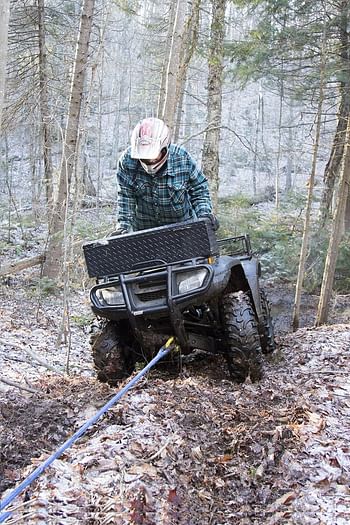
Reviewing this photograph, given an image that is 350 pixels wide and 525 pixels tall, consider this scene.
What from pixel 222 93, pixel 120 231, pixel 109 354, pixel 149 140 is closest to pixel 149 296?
pixel 109 354

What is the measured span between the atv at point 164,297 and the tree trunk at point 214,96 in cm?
775

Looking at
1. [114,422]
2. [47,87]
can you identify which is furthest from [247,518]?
[47,87]

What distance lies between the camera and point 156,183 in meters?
5.21

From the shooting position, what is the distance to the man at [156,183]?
4823 mm

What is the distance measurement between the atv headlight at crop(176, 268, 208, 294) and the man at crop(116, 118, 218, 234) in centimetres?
53

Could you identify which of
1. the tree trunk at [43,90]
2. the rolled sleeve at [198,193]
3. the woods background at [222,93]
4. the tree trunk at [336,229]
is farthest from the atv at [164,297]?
the tree trunk at [43,90]

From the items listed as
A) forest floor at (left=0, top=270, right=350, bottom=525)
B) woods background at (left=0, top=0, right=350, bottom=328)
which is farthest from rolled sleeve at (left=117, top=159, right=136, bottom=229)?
woods background at (left=0, top=0, right=350, bottom=328)

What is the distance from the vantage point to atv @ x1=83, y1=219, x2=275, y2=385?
14.9ft

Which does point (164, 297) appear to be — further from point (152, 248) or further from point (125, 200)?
point (125, 200)

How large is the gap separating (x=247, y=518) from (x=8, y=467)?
151 centimetres

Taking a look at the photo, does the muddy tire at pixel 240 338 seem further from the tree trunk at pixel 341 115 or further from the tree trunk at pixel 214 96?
the tree trunk at pixel 341 115

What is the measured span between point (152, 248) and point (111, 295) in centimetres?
60

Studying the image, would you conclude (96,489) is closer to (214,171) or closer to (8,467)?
(8,467)

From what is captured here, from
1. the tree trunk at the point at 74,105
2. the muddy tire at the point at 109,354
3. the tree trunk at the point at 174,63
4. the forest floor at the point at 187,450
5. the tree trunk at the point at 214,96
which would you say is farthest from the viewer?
the tree trunk at the point at 214,96
